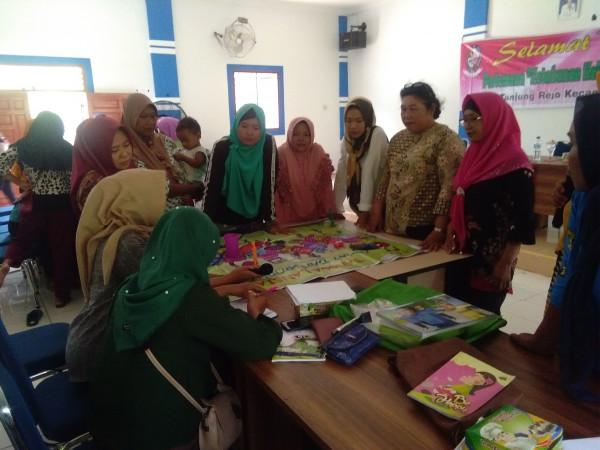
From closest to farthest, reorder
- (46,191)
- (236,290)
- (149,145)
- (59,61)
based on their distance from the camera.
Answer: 1. (236,290)
2. (149,145)
3. (46,191)
4. (59,61)

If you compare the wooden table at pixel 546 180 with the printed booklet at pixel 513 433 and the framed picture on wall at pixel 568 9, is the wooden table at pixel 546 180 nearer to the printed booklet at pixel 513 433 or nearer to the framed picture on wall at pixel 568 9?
the framed picture on wall at pixel 568 9

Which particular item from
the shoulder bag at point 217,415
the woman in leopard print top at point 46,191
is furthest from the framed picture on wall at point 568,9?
the shoulder bag at point 217,415

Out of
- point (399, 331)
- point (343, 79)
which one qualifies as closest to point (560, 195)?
point (399, 331)

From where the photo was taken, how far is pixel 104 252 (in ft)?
4.27

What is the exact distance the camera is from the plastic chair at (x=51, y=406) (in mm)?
1174

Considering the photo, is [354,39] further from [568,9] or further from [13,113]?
[13,113]

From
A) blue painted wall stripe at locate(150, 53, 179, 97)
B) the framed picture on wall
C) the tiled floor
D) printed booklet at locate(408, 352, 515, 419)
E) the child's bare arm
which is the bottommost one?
the tiled floor

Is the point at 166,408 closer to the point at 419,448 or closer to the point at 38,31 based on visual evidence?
the point at 419,448

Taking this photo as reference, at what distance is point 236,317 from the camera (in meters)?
1.06

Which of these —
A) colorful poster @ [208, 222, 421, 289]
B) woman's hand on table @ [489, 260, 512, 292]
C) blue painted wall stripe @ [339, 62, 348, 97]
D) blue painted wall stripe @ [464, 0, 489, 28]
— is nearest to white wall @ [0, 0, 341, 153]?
blue painted wall stripe @ [339, 62, 348, 97]

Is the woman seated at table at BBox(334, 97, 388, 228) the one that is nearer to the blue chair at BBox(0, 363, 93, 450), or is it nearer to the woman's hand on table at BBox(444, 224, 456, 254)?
the woman's hand on table at BBox(444, 224, 456, 254)

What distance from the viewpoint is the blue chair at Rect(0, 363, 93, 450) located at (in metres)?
0.87

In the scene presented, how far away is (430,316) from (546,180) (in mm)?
3062

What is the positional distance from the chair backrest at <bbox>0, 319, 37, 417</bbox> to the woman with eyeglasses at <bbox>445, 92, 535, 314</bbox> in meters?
1.56
